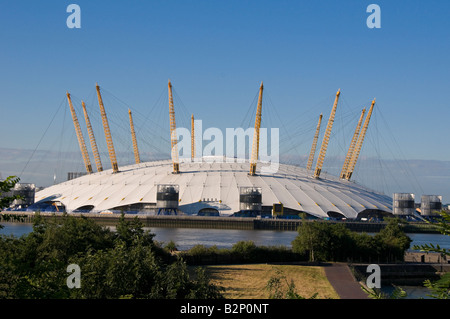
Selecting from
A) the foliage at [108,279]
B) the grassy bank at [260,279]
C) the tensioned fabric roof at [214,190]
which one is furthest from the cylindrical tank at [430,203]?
the foliage at [108,279]

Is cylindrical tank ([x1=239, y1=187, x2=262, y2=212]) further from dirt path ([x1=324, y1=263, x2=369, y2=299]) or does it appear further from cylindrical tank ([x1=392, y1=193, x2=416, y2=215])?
dirt path ([x1=324, y1=263, x2=369, y2=299])

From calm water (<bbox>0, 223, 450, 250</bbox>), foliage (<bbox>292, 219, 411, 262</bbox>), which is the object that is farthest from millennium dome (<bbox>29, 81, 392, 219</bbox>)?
foliage (<bbox>292, 219, 411, 262</bbox>)

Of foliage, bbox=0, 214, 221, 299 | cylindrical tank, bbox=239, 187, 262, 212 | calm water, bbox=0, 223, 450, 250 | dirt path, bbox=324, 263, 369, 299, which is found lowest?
calm water, bbox=0, 223, 450, 250

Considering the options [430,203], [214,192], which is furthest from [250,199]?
[430,203]

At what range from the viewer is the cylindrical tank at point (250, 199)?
3740 inches

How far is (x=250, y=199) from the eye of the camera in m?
95.3

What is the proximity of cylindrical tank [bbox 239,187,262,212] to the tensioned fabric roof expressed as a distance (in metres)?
1.52

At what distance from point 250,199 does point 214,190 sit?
6.97 m

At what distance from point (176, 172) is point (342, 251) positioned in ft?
206

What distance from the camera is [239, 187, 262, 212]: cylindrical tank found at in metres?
95.0

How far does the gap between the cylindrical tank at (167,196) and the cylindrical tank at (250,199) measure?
36.4 feet
